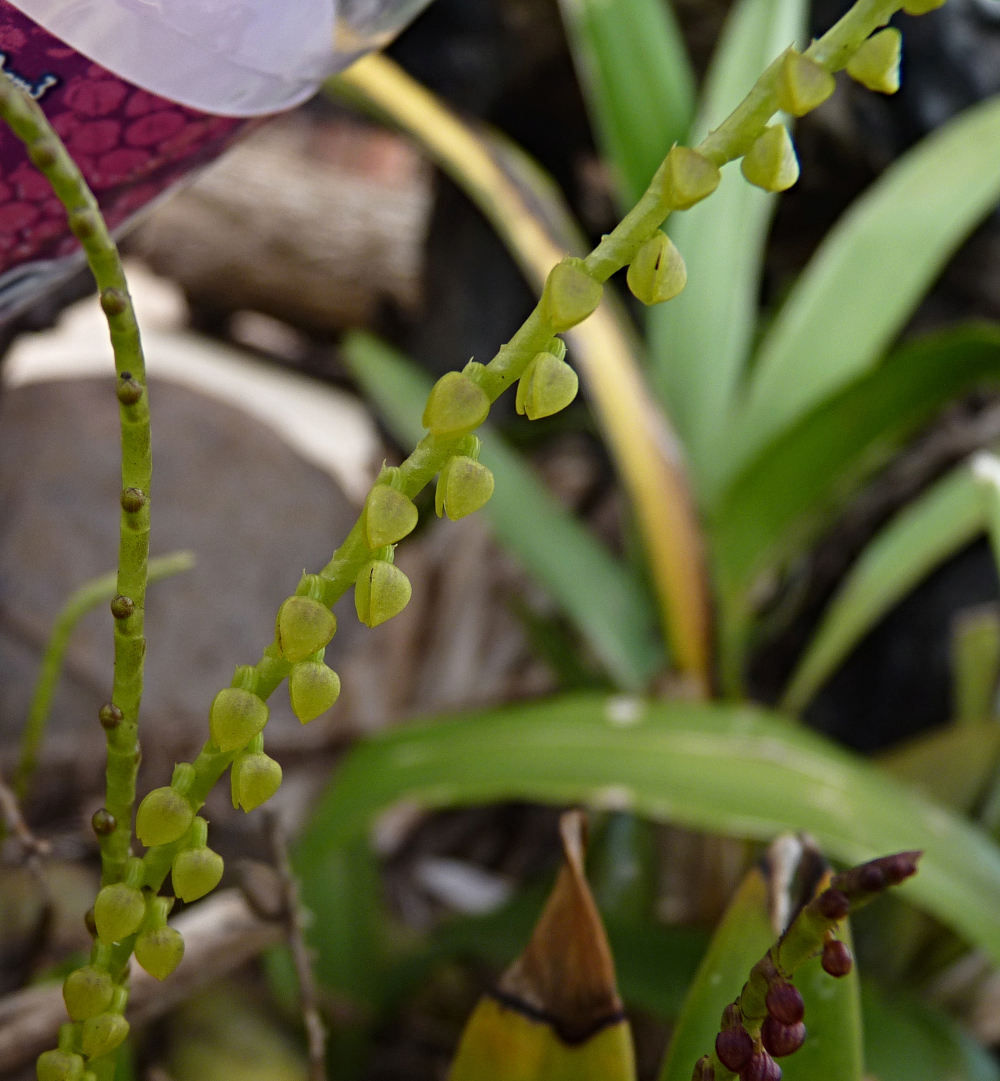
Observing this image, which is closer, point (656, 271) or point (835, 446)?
point (656, 271)

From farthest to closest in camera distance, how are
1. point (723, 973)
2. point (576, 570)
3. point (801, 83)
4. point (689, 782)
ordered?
1. point (576, 570)
2. point (689, 782)
3. point (723, 973)
4. point (801, 83)

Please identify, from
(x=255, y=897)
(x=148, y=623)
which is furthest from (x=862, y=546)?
(x=255, y=897)

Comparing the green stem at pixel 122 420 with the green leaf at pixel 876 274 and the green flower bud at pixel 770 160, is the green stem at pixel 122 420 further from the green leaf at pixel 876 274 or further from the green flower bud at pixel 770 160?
the green leaf at pixel 876 274

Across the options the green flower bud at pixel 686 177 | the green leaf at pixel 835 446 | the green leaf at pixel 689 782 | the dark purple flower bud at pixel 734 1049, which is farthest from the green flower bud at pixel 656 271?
the green leaf at pixel 835 446

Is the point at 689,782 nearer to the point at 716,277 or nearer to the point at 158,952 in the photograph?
the point at 158,952

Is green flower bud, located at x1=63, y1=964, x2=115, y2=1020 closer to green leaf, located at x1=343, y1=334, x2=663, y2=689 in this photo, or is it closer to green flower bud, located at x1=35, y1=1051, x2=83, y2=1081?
green flower bud, located at x1=35, y1=1051, x2=83, y2=1081

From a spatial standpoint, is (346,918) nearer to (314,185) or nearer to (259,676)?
(259,676)

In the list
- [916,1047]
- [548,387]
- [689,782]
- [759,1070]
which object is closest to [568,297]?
[548,387]

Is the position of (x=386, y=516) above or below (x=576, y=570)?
above
